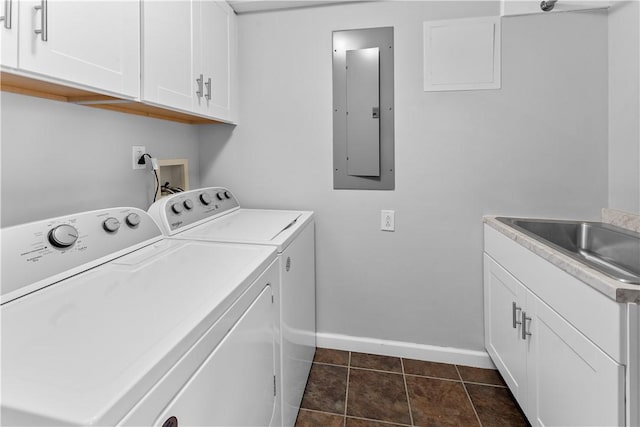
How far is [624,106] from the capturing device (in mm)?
1614

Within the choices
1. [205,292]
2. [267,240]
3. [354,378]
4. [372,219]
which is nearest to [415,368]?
[354,378]

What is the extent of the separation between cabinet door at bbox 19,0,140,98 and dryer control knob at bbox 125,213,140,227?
45 centimetres

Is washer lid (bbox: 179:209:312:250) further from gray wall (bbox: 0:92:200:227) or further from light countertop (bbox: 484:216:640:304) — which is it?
light countertop (bbox: 484:216:640:304)

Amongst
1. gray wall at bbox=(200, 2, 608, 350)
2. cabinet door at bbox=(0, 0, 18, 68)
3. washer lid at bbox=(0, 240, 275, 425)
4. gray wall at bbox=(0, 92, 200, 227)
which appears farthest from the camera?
gray wall at bbox=(200, 2, 608, 350)

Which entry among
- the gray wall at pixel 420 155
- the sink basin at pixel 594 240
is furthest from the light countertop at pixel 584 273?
the gray wall at pixel 420 155

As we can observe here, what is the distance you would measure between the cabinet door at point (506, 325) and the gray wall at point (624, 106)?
69cm

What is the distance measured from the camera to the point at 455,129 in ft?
6.21

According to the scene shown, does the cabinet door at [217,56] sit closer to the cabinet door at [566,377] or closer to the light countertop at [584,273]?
the light countertop at [584,273]

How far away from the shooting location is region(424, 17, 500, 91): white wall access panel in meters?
1.81

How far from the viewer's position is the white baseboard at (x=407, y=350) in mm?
1970

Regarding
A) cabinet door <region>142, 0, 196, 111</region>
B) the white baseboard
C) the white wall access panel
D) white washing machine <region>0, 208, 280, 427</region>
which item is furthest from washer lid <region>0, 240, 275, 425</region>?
the white wall access panel

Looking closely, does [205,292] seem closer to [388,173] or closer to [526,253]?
[526,253]

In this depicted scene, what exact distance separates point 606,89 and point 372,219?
141 centimetres

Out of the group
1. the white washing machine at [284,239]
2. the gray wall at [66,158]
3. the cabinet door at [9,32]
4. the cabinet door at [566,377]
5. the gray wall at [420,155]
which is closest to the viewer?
the cabinet door at [9,32]
